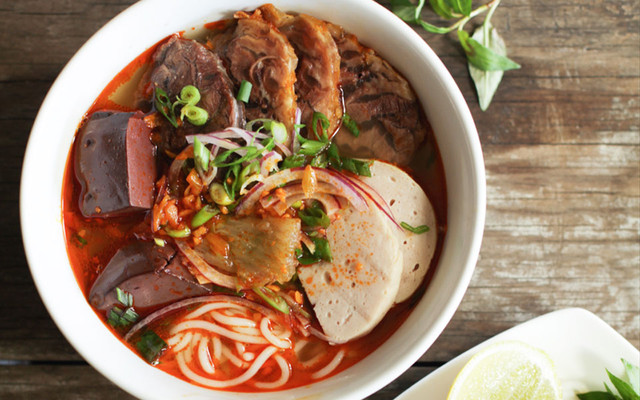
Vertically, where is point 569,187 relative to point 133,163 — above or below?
below

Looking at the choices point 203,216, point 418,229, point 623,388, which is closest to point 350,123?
point 418,229

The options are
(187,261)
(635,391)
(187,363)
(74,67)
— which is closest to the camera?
(74,67)

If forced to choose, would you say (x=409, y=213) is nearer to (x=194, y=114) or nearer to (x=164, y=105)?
(x=194, y=114)

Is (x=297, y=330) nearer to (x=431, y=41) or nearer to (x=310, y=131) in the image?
(x=310, y=131)

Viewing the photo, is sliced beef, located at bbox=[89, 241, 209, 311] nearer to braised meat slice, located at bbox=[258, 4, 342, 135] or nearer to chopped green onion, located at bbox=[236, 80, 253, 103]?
chopped green onion, located at bbox=[236, 80, 253, 103]

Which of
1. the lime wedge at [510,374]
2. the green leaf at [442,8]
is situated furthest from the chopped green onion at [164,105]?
the lime wedge at [510,374]

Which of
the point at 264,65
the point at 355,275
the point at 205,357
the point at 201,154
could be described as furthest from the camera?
the point at 205,357

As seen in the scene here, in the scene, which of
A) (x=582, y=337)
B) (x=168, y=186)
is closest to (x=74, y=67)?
(x=168, y=186)
